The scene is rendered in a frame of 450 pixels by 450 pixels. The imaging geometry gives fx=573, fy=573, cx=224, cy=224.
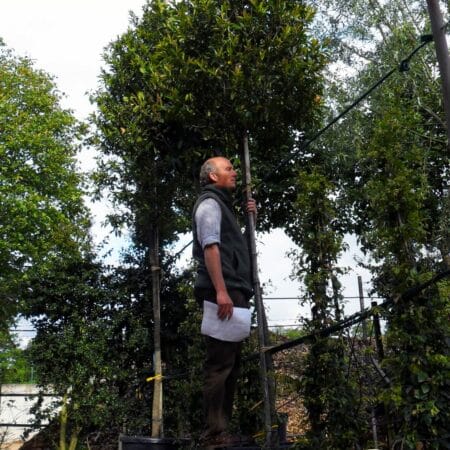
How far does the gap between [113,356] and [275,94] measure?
6131 mm

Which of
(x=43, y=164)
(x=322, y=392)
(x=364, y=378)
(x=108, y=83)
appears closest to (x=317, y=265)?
(x=322, y=392)

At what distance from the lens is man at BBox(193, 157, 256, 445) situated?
284 cm

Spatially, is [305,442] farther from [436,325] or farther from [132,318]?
[132,318]

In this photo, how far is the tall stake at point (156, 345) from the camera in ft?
26.6

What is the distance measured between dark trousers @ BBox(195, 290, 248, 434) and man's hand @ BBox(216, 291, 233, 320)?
0.14 meters

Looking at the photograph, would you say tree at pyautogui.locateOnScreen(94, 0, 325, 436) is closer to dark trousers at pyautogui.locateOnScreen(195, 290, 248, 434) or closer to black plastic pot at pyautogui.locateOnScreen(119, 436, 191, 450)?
dark trousers at pyautogui.locateOnScreen(195, 290, 248, 434)

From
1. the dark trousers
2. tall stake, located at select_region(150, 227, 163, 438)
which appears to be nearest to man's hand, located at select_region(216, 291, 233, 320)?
the dark trousers

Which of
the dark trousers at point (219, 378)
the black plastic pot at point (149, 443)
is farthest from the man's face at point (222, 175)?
the black plastic pot at point (149, 443)

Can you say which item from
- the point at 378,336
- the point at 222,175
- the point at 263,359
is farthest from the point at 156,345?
the point at 222,175

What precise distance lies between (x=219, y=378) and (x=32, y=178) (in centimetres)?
1406

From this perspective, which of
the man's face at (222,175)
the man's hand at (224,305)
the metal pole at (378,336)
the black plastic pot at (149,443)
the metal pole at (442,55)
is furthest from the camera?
the black plastic pot at (149,443)

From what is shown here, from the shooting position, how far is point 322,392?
3.33 meters

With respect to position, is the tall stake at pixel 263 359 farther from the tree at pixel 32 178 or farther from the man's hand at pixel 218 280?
the tree at pixel 32 178

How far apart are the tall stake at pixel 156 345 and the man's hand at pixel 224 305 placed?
493 centimetres
